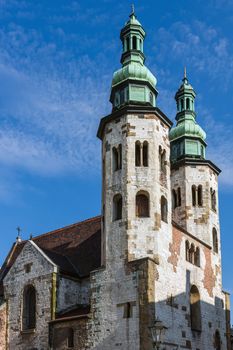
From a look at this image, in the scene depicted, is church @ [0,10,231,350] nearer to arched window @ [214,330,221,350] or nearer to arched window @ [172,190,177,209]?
arched window @ [214,330,221,350]

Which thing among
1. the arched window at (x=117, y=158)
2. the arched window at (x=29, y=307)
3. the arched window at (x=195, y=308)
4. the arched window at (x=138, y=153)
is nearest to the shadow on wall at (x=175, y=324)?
the arched window at (x=195, y=308)

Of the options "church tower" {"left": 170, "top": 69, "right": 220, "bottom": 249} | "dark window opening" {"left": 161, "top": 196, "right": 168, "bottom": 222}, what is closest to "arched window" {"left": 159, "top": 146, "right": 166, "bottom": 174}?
"dark window opening" {"left": 161, "top": 196, "right": 168, "bottom": 222}

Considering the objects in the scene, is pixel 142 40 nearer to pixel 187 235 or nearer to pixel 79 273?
pixel 187 235

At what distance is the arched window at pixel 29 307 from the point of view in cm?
3694

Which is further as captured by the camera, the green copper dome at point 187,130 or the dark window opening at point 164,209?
the green copper dome at point 187,130

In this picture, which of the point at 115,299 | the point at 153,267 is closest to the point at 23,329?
the point at 115,299

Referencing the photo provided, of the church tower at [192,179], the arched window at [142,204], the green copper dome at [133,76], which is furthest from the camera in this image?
the church tower at [192,179]

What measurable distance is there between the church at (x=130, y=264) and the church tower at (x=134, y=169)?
0.06 metres

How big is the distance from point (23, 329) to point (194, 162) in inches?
657

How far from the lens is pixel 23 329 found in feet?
121

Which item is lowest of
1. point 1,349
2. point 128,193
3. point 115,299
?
point 1,349

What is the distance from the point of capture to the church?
32.4 metres

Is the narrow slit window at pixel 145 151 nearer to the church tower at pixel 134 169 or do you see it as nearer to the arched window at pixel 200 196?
the church tower at pixel 134 169

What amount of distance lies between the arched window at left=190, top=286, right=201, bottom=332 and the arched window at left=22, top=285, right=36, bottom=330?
948 centimetres
